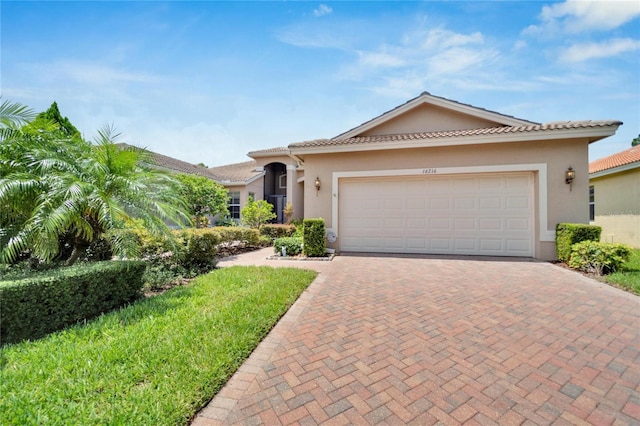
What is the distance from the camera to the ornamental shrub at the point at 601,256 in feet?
22.2

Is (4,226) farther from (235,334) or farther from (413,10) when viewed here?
(413,10)

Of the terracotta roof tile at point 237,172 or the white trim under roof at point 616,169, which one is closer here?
the white trim under roof at point 616,169

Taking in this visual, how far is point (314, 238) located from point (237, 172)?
14862 millimetres

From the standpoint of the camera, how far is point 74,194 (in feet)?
14.1

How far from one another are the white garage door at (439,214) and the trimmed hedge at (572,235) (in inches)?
33.4

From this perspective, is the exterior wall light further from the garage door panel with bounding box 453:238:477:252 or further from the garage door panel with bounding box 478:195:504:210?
the garage door panel with bounding box 453:238:477:252

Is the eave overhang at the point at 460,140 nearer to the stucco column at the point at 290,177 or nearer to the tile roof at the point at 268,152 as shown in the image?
the stucco column at the point at 290,177

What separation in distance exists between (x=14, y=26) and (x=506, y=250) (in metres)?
14.7

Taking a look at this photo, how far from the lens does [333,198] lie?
10219 millimetres

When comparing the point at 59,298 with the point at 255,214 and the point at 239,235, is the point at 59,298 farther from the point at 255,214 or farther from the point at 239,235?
the point at 255,214

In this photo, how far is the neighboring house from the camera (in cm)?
1162

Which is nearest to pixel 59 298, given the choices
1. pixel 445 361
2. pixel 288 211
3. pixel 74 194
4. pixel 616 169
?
pixel 74 194

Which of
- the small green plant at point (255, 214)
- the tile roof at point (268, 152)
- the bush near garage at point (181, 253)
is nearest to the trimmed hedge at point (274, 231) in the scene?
the small green plant at point (255, 214)

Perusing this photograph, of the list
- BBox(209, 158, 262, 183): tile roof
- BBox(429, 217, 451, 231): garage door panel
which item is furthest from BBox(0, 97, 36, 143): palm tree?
BBox(209, 158, 262, 183): tile roof
